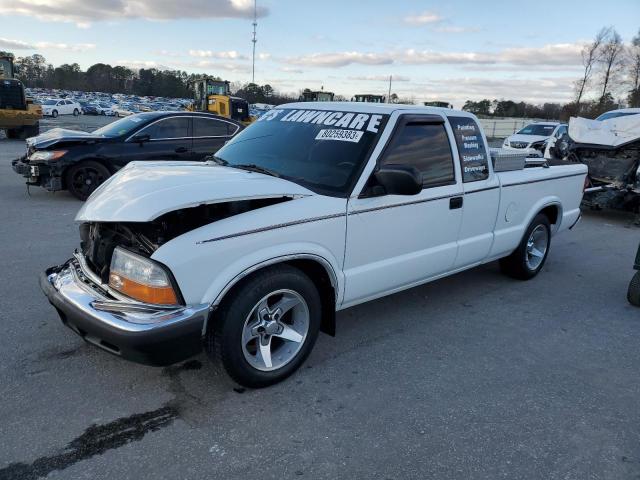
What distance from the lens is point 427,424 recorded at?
2.99 m

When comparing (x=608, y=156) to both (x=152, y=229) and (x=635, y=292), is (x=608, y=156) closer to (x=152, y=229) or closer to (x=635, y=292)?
(x=635, y=292)

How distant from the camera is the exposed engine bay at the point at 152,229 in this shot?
296 cm

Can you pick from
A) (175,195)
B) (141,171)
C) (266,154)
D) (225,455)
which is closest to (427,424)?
(225,455)

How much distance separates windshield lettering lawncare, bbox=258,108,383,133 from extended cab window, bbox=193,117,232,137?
18.6 ft

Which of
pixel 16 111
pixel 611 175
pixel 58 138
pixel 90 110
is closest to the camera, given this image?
pixel 58 138

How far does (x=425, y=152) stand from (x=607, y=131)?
773 cm

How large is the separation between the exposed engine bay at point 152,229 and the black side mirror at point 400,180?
0.67 m

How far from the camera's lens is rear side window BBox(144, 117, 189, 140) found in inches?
367

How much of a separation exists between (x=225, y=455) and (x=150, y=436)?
454 millimetres

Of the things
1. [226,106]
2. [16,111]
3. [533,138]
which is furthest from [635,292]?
[16,111]

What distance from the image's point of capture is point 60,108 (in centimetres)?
4612

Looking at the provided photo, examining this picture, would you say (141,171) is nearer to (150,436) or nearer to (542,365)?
(150,436)

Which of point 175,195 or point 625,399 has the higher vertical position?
point 175,195

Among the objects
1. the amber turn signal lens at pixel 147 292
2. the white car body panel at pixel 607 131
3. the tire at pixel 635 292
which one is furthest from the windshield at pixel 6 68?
the tire at pixel 635 292
